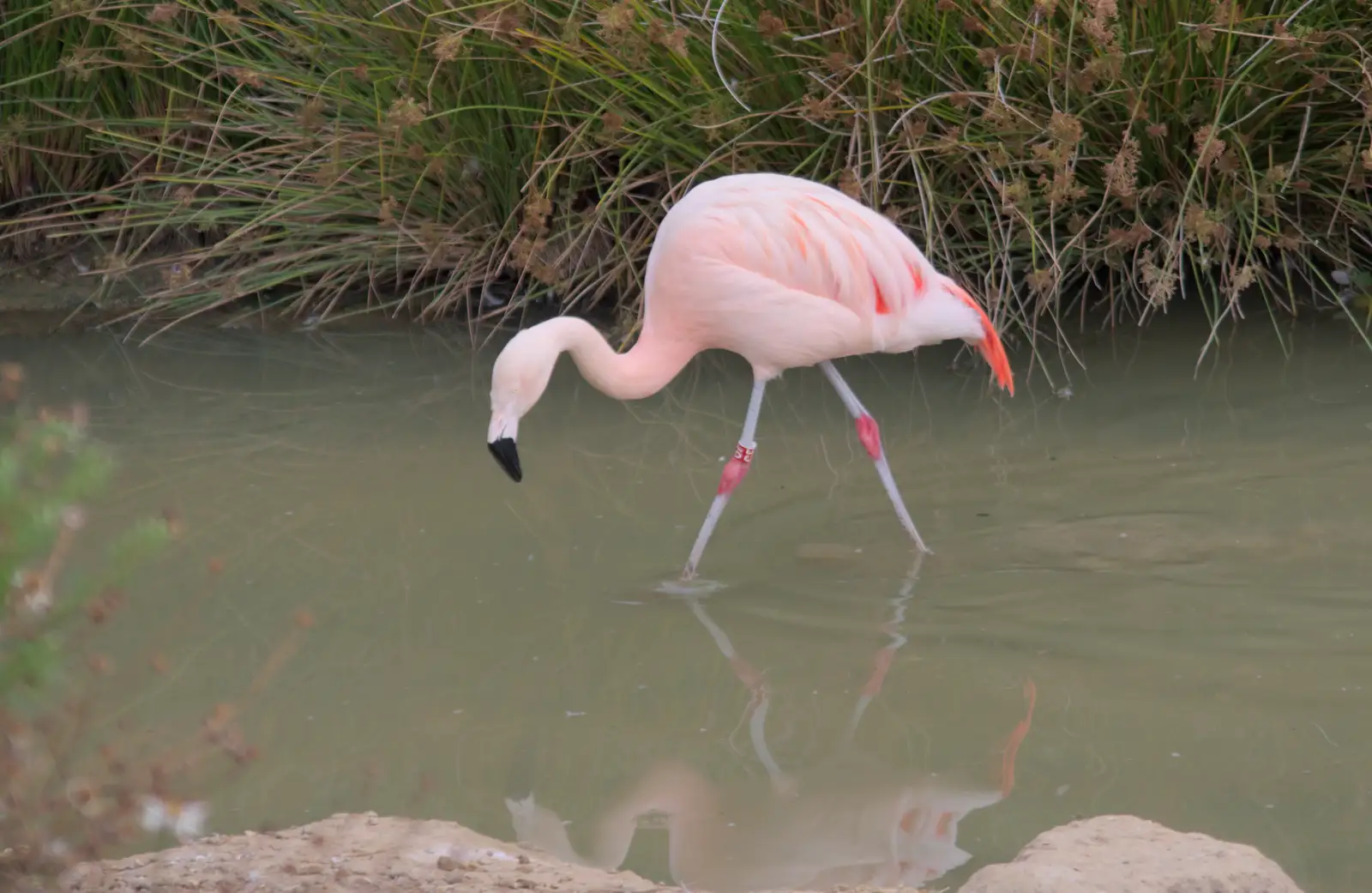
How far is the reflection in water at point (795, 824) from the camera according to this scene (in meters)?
2.74

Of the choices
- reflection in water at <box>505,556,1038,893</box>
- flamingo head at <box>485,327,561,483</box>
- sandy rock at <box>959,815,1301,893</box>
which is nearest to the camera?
sandy rock at <box>959,815,1301,893</box>

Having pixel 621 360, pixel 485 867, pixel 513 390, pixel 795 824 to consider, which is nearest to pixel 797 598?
pixel 621 360

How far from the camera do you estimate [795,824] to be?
2.92m

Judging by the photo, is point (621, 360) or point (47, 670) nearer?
point (47, 670)

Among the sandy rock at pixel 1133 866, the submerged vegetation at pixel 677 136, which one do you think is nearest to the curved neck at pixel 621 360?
the submerged vegetation at pixel 677 136

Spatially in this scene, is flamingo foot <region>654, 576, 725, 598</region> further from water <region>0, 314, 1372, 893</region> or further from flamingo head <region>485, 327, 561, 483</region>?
flamingo head <region>485, 327, 561, 483</region>

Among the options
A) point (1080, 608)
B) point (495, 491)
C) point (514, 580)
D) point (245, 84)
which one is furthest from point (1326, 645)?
point (245, 84)

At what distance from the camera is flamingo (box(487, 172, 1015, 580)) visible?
3.98 meters

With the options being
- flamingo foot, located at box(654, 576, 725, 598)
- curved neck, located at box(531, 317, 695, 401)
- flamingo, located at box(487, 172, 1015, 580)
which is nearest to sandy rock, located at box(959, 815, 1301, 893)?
flamingo foot, located at box(654, 576, 725, 598)

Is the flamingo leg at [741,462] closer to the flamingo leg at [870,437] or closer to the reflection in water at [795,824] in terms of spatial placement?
the flamingo leg at [870,437]

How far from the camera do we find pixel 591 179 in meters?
6.36

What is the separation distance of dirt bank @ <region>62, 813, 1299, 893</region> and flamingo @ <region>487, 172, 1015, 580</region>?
1.42 metres

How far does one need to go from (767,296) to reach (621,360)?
14.9 inches

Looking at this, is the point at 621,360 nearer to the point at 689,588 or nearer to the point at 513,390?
the point at 513,390
